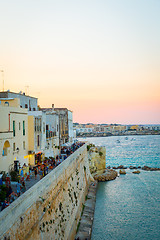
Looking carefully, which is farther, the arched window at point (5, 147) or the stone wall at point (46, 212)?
the arched window at point (5, 147)

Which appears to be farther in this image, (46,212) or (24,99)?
(24,99)

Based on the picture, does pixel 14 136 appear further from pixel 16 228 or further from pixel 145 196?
pixel 145 196

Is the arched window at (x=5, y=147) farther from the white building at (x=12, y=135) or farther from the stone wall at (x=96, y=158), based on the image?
the stone wall at (x=96, y=158)

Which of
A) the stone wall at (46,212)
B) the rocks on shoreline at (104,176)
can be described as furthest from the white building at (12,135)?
the rocks on shoreline at (104,176)

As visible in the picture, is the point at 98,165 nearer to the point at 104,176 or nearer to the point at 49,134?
the point at 104,176

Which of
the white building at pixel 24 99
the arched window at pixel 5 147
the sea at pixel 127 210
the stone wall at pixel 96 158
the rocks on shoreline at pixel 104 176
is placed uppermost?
the white building at pixel 24 99

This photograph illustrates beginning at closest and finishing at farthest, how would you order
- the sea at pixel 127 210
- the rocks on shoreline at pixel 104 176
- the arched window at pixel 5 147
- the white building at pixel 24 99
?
the arched window at pixel 5 147
the sea at pixel 127 210
the white building at pixel 24 99
the rocks on shoreline at pixel 104 176

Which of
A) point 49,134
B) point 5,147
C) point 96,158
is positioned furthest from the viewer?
point 96,158

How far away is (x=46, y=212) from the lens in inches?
432

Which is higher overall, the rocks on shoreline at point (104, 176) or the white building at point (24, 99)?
the white building at point (24, 99)

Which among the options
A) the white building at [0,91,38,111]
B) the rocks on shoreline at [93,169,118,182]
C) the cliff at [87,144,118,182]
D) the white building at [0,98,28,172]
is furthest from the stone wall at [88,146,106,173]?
the white building at [0,98,28,172]

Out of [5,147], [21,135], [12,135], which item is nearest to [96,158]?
[21,135]

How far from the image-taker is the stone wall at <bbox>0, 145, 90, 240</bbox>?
7.61 meters

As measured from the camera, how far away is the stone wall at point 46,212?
7.61 metres
